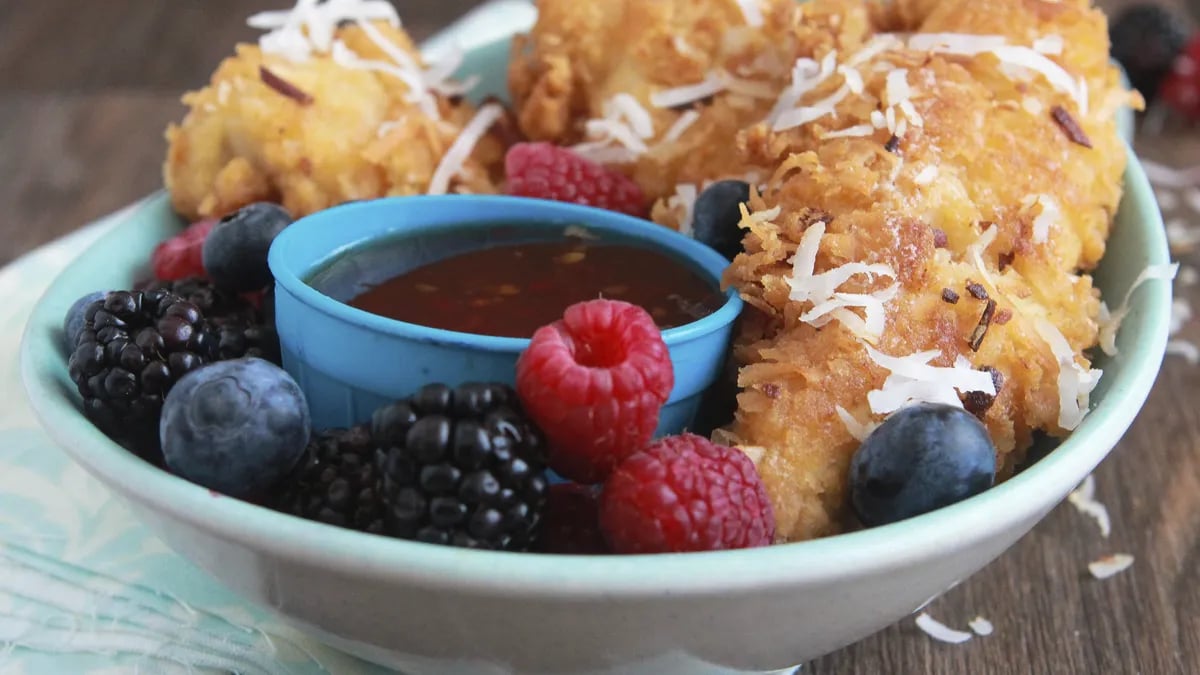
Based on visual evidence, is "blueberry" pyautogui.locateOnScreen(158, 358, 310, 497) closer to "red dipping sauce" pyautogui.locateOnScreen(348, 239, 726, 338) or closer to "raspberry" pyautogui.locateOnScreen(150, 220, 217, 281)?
"red dipping sauce" pyautogui.locateOnScreen(348, 239, 726, 338)

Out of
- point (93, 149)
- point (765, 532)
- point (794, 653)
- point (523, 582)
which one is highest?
point (523, 582)

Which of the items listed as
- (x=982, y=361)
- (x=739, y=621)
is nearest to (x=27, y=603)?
(x=739, y=621)

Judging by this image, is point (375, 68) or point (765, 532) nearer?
point (765, 532)

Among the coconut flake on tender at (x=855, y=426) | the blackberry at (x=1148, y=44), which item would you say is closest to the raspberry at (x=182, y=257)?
the coconut flake on tender at (x=855, y=426)

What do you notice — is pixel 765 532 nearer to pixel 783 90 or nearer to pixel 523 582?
pixel 523 582

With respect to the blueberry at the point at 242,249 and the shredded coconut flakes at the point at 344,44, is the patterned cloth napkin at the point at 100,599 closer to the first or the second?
the blueberry at the point at 242,249
